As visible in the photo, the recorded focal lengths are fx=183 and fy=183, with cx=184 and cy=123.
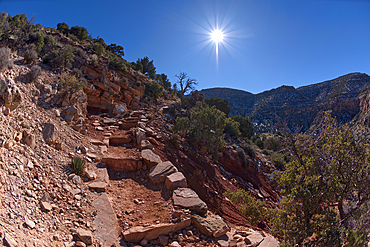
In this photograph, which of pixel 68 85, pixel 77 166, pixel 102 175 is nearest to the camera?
pixel 77 166

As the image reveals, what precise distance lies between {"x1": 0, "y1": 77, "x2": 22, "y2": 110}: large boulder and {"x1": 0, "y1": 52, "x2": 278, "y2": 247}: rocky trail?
0.10 ft

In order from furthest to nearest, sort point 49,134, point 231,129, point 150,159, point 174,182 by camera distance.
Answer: point 231,129 < point 150,159 < point 174,182 < point 49,134

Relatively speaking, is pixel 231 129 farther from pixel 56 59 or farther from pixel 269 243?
pixel 56 59

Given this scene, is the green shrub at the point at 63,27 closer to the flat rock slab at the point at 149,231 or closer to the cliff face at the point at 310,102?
the flat rock slab at the point at 149,231

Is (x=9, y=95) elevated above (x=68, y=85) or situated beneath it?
situated beneath

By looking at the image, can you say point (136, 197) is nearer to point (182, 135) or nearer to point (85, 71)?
point (182, 135)

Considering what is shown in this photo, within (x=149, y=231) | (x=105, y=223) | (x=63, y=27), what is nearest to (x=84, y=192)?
(x=105, y=223)

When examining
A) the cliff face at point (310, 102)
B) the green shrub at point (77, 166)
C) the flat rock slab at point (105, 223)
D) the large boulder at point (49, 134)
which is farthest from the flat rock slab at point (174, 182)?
the cliff face at point (310, 102)

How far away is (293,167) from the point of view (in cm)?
414

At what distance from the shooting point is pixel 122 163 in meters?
7.98

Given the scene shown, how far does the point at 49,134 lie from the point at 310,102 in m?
71.4

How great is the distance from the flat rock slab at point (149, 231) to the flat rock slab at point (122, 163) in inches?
129

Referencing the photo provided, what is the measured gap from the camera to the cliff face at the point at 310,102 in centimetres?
4937

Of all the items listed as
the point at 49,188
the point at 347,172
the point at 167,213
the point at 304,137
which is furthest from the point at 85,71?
the point at 347,172
